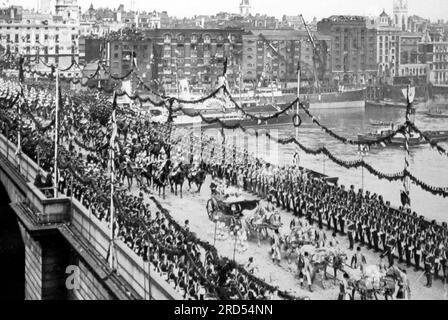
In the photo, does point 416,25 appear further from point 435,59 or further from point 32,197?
point 32,197

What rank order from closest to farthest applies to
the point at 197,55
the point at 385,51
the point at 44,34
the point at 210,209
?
the point at 210,209 < the point at 385,51 < the point at 197,55 < the point at 44,34

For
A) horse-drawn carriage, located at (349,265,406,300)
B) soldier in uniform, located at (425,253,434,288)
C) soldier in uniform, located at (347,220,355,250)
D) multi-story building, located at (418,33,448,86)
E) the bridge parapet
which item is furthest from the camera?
multi-story building, located at (418,33,448,86)

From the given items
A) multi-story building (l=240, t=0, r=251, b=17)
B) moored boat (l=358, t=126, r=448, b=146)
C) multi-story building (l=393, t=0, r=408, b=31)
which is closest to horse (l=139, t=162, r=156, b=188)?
moored boat (l=358, t=126, r=448, b=146)

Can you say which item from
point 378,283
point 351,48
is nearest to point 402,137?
point 351,48

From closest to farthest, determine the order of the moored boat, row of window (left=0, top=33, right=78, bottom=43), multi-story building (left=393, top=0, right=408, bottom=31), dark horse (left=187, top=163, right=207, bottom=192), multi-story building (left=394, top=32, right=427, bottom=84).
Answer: multi-story building (left=393, top=0, right=408, bottom=31) → dark horse (left=187, top=163, right=207, bottom=192) → multi-story building (left=394, top=32, right=427, bottom=84) → the moored boat → row of window (left=0, top=33, right=78, bottom=43)

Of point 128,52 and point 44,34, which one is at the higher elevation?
point 44,34

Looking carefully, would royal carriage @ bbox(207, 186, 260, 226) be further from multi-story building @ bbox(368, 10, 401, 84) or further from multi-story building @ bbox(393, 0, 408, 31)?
multi-story building @ bbox(368, 10, 401, 84)

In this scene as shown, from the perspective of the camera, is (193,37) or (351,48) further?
(193,37)
